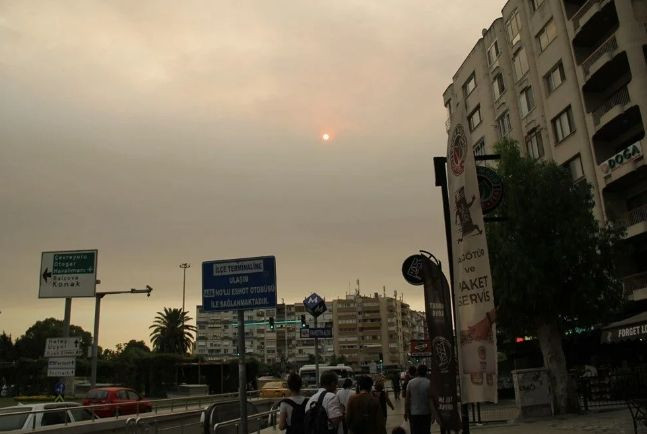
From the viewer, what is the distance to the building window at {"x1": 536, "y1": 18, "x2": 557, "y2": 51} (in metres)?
34.8

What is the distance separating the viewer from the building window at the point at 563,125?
110 feet

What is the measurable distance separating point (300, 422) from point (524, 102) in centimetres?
3535

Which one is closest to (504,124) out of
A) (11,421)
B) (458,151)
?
(11,421)

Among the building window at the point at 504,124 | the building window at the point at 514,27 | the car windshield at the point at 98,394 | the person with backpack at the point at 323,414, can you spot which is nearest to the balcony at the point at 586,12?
the building window at the point at 514,27

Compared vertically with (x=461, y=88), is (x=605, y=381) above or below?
below

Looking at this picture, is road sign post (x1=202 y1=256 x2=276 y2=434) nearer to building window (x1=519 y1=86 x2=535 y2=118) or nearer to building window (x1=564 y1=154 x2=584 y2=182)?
building window (x1=564 y1=154 x2=584 y2=182)

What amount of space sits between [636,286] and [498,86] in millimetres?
18765

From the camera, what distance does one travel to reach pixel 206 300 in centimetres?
758

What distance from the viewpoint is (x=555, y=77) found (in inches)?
1378

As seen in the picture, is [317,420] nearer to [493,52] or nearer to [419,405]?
[419,405]

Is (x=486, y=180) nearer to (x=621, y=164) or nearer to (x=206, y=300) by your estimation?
(x=206, y=300)

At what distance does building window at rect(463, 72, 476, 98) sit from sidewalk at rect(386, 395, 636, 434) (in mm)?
30829

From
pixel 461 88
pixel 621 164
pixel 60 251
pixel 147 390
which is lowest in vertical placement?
pixel 147 390

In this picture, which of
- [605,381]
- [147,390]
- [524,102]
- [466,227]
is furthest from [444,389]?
[147,390]
